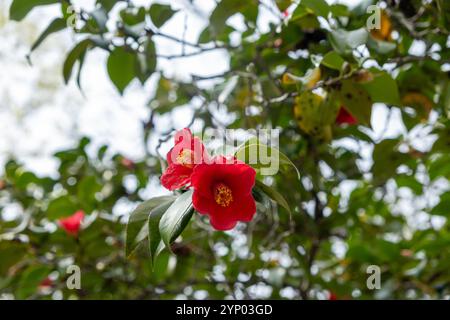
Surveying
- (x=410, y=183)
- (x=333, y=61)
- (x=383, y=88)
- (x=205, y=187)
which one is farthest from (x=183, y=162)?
(x=410, y=183)

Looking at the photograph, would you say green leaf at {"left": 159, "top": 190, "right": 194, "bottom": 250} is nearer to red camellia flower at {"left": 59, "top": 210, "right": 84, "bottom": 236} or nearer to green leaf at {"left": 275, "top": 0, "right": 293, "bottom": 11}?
green leaf at {"left": 275, "top": 0, "right": 293, "bottom": 11}

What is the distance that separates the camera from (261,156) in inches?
32.4

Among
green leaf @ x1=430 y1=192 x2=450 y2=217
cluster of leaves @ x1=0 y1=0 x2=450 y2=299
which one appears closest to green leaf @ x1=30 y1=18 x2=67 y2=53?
cluster of leaves @ x1=0 y1=0 x2=450 y2=299

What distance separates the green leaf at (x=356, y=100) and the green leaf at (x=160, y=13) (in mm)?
397

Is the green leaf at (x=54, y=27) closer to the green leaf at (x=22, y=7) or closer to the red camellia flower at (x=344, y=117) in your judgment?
the green leaf at (x=22, y=7)

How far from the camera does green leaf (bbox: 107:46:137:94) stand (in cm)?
133

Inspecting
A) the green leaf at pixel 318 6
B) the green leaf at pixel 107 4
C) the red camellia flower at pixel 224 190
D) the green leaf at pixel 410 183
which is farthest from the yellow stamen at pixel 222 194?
the green leaf at pixel 410 183

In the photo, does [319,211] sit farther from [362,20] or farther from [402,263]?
[362,20]

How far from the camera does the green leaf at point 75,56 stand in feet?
4.06

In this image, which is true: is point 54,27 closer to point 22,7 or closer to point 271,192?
point 22,7

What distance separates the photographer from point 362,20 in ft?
4.07

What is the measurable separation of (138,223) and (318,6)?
562 millimetres

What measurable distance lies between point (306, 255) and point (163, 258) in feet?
1.32
